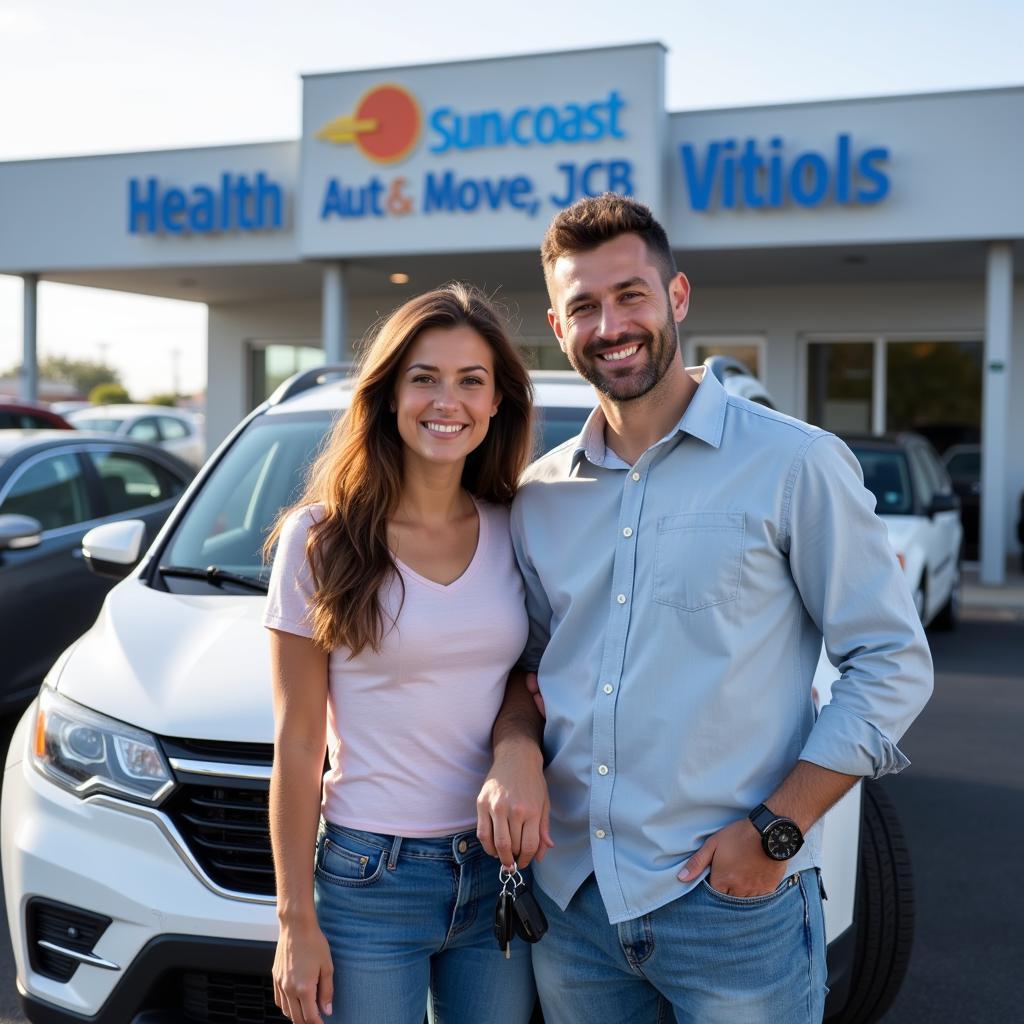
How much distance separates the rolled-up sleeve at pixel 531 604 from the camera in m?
2.29

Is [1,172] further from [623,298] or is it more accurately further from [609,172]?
[623,298]

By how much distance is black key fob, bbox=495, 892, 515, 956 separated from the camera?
6.68ft

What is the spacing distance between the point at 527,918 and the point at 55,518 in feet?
17.4

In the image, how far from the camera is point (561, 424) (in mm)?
3869

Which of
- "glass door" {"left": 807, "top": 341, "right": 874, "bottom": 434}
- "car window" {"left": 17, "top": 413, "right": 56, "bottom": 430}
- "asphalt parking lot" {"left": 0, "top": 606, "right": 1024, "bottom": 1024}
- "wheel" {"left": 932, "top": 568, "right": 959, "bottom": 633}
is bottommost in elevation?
"asphalt parking lot" {"left": 0, "top": 606, "right": 1024, "bottom": 1024}

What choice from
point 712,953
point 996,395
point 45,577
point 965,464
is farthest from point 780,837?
point 965,464

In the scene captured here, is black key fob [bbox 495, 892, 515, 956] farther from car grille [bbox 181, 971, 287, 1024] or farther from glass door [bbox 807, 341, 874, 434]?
glass door [bbox 807, 341, 874, 434]

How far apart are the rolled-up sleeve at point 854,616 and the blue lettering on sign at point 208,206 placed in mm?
14370

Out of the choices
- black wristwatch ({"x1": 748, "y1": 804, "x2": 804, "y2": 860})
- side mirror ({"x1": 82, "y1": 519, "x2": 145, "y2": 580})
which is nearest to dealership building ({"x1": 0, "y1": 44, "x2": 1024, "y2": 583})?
side mirror ({"x1": 82, "y1": 519, "x2": 145, "y2": 580})

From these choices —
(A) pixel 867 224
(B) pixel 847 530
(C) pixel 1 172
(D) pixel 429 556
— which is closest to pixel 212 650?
(D) pixel 429 556

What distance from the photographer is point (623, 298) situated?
6.99 feet

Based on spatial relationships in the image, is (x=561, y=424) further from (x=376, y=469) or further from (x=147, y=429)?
(x=147, y=429)

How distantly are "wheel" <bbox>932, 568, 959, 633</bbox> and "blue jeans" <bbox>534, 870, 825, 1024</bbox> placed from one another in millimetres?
8734

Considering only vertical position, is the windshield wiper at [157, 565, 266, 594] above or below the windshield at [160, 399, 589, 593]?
below
